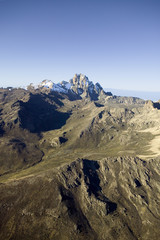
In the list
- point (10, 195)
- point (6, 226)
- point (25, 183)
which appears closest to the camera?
point (6, 226)

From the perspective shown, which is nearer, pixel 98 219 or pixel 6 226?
pixel 6 226

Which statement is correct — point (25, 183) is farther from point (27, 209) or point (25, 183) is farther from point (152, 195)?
point (152, 195)

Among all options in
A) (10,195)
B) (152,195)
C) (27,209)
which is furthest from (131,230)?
(10,195)

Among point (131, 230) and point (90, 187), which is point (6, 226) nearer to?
point (90, 187)

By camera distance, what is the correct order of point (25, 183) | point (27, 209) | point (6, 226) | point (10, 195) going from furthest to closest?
1. point (25, 183)
2. point (10, 195)
3. point (27, 209)
4. point (6, 226)

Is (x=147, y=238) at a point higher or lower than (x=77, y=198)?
lower

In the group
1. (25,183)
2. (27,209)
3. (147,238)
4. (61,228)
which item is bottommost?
(147,238)
